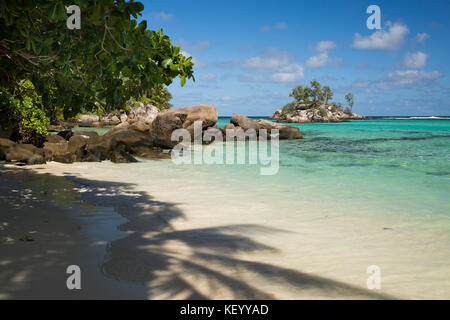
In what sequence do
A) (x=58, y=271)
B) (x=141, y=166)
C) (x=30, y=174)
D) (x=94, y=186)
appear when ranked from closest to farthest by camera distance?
(x=58, y=271)
(x=94, y=186)
(x=30, y=174)
(x=141, y=166)

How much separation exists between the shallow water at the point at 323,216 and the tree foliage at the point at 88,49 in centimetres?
238

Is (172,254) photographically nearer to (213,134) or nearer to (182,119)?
(213,134)

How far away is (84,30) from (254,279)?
336 centimetres

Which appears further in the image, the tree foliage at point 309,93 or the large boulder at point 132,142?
the tree foliage at point 309,93

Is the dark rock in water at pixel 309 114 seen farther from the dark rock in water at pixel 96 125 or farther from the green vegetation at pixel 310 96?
the dark rock in water at pixel 96 125

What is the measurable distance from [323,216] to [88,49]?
469cm

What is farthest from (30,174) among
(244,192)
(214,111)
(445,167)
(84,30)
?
(214,111)

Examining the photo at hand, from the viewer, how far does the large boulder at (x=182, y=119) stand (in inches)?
1057

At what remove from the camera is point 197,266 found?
151 inches

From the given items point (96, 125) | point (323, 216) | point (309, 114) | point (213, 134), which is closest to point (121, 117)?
point (96, 125)

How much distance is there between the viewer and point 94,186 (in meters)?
8.72

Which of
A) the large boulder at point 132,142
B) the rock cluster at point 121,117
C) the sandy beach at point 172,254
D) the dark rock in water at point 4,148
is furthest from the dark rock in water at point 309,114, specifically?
the sandy beach at point 172,254

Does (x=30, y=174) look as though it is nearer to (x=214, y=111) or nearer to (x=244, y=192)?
(x=244, y=192)

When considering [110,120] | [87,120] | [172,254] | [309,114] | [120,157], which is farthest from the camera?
[309,114]
